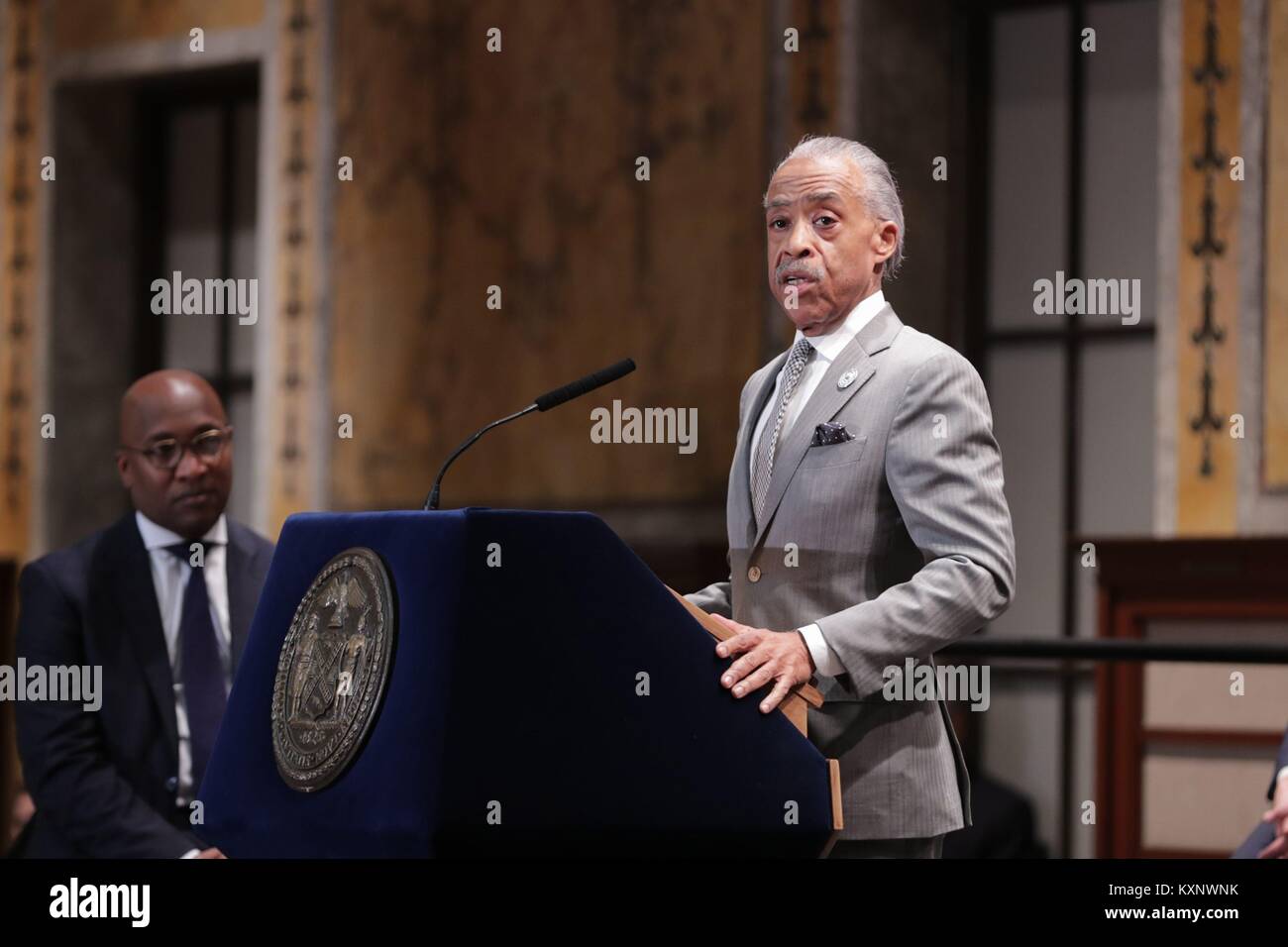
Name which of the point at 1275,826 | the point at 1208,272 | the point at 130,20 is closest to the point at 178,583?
the point at 1275,826

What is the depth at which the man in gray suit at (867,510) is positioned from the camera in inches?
73.5

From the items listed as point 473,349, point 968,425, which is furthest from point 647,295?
point 968,425

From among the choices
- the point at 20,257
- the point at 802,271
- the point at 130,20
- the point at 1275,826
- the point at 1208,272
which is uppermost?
the point at 130,20

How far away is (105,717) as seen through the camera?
3008mm

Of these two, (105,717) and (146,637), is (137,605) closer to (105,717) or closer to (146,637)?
(146,637)

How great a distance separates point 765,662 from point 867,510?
27 cm

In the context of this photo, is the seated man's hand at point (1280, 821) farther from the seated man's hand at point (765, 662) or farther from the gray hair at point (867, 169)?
the gray hair at point (867, 169)

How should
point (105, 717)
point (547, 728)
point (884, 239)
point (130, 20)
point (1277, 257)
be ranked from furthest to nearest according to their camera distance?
1. point (130, 20)
2. point (1277, 257)
3. point (105, 717)
4. point (884, 239)
5. point (547, 728)

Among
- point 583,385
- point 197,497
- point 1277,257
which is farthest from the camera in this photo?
point 1277,257

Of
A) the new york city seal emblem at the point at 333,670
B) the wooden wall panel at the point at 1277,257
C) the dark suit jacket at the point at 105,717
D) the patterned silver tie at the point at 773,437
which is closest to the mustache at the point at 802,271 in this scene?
the patterned silver tie at the point at 773,437

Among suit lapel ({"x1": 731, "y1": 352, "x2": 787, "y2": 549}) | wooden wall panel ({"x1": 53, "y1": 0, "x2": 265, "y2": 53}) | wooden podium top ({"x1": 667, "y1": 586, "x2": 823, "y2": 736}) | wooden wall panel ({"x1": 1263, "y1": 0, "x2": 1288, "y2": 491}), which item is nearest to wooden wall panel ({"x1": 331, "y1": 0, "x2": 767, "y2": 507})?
wooden wall panel ({"x1": 53, "y1": 0, "x2": 265, "y2": 53})

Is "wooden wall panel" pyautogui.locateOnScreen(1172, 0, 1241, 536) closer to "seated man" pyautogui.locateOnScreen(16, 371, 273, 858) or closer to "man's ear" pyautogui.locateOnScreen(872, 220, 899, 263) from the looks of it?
"seated man" pyautogui.locateOnScreen(16, 371, 273, 858)

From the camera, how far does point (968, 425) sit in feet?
6.34
